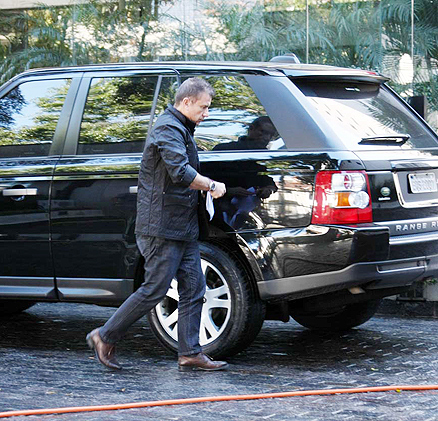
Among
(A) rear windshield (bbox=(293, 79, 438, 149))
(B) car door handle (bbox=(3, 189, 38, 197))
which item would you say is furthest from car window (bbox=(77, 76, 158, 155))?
(A) rear windshield (bbox=(293, 79, 438, 149))

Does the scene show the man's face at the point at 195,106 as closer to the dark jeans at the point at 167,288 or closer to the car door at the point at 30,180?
the dark jeans at the point at 167,288

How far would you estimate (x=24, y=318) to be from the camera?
27.8 feet

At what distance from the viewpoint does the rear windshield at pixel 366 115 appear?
20.1 feet

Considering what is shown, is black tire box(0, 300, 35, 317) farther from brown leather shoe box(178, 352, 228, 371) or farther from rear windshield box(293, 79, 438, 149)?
rear windshield box(293, 79, 438, 149)

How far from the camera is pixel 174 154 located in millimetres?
5746

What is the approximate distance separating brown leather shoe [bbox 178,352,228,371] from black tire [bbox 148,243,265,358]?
0.50ft

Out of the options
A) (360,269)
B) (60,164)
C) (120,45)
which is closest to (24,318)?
(60,164)

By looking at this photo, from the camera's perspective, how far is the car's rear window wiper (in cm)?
610

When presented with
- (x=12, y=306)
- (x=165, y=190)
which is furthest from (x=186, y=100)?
(x=12, y=306)

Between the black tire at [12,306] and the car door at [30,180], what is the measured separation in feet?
5.05

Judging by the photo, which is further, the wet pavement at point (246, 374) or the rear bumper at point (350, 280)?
the rear bumper at point (350, 280)

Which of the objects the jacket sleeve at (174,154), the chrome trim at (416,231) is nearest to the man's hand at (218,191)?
the jacket sleeve at (174,154)

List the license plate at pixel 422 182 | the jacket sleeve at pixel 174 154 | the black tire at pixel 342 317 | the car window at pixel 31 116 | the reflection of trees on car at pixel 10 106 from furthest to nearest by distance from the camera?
the black tire at pixel 342 317
the reflection of trees on car at pixel 10 106
the car window at pixel 31 116
the license plate at pixel 422 182
the jacket sleeve at pixel 174 154

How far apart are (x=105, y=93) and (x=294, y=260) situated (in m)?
1.77
